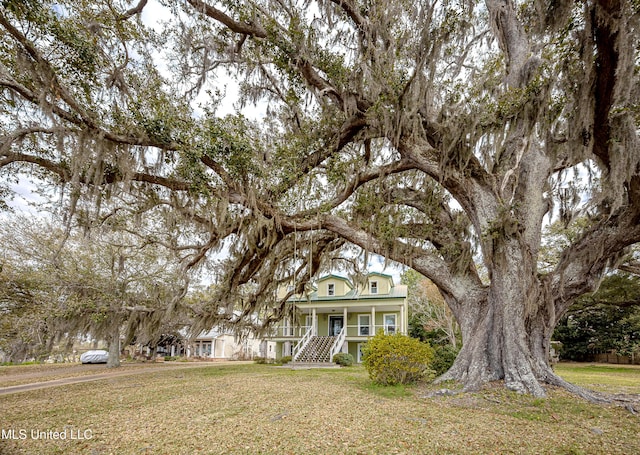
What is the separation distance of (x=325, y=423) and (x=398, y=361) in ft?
12.8

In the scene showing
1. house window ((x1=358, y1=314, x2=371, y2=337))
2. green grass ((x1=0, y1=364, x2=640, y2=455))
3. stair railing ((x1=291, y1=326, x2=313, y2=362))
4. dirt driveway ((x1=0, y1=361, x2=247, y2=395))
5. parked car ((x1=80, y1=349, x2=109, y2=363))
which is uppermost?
house window ((x1=358, y1=314, x2=371, y2=337))

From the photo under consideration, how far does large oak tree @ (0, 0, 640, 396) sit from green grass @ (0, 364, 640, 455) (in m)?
1.44

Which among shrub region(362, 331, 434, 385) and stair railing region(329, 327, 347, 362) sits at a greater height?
shrub region(362, 331, 434, 385)

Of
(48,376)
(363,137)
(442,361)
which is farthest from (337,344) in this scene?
(363,137)

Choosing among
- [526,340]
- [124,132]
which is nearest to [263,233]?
[124,132]

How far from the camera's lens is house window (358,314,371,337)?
68.5 ft

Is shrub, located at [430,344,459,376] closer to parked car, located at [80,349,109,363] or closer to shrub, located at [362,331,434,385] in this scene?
shrub, located at [362,331,434,385]

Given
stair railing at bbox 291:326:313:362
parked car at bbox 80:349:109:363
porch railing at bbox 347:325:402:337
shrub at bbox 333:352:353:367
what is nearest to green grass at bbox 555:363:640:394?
porch railing at bbox 347:325:402:337

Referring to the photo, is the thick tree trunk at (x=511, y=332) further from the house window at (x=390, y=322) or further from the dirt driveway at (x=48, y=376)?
the house window at (x=390, y=322)

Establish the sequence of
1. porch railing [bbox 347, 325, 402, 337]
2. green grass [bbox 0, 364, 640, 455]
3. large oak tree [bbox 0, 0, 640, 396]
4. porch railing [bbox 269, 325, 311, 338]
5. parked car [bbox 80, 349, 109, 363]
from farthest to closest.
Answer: parked car [bbox 80, 349, 109, 363], porch railing [bbox 269, 325, 311, 338], porch railing [bbox 347, 325, 402, 337], large oak tree [bbox 0, 0, 640, 396], green grass [bbox 0, 364, 640, 455]

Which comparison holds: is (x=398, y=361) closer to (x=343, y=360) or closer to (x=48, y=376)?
(x=343, y=360)

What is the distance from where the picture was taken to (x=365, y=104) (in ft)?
25.4

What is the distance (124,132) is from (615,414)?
32.9 ft

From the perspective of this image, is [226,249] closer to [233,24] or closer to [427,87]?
[233,24]
